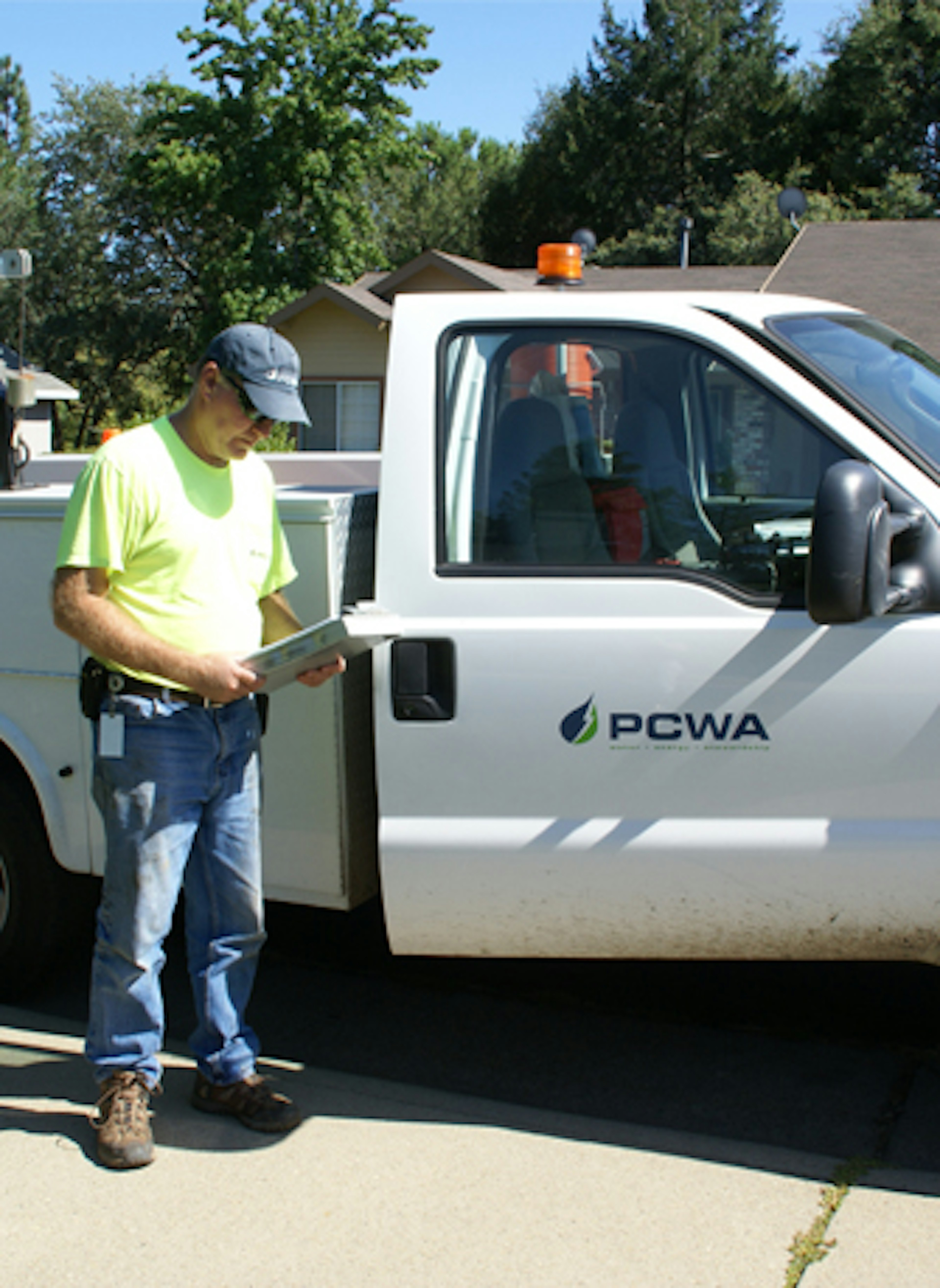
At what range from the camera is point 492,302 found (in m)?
3.30

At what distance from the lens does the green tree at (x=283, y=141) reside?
39.2 metres

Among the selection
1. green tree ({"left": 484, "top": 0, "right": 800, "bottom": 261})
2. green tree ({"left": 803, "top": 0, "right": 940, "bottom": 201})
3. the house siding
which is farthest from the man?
green tree ({"left": 484, "top": 0, "right": 800, "bottom": 261})

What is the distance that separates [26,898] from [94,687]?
105 cm

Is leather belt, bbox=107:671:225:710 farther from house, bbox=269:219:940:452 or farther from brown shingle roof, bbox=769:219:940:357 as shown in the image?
house, bbox=269:219:940:452

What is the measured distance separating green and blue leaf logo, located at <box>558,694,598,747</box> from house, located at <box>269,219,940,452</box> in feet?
49.3

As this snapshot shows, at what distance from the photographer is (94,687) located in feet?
10.2

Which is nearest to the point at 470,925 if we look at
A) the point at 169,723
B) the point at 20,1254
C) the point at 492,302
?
the point at 169,723

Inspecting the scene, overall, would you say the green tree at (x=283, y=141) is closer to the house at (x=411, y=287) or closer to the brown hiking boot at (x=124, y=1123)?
the house at (x=411, y=287)

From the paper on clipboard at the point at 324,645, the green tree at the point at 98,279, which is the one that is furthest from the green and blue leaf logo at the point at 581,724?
the green tree at the point at 98,279

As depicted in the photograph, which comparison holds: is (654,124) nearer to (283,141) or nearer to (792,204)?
(283,141)

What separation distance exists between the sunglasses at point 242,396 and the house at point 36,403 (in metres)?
0.92

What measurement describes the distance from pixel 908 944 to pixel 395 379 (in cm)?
179

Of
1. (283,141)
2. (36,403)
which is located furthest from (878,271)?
(283,141)

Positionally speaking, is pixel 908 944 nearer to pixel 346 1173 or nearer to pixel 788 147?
pixel 346 1173
